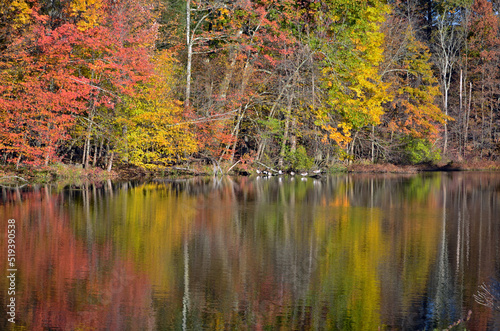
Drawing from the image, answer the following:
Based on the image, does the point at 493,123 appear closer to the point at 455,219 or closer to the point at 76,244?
the point at 455,219

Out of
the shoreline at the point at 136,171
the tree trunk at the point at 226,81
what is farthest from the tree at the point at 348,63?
the tree trunk at the point at 226,81

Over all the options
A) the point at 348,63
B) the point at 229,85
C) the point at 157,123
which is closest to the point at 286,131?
the point at 229,85

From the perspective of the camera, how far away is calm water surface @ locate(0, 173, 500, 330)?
31.5ft

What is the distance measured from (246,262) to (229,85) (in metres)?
26.0

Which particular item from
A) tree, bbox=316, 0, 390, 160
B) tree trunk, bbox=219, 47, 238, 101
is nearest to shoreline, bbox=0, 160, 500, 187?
tree, bbox=316, 0, 390, 160

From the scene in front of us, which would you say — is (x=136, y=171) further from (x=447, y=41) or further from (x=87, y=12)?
(x=447, y=41)

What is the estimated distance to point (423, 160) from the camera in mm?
48500

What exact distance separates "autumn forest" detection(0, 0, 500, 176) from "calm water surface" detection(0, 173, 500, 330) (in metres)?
5.33

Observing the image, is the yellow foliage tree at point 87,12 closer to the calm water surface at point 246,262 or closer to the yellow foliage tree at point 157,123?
the yellow foliage tree at point 157,123

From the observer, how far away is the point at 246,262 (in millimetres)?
13234

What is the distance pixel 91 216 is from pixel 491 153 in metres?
42.5

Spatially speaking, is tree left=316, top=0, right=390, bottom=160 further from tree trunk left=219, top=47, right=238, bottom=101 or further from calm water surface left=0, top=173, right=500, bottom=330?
calm water surface left=0, top=173, right=500, bottom=330

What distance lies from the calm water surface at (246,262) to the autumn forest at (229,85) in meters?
5.33

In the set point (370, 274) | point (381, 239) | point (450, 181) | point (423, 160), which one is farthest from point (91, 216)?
point (423, 160)
